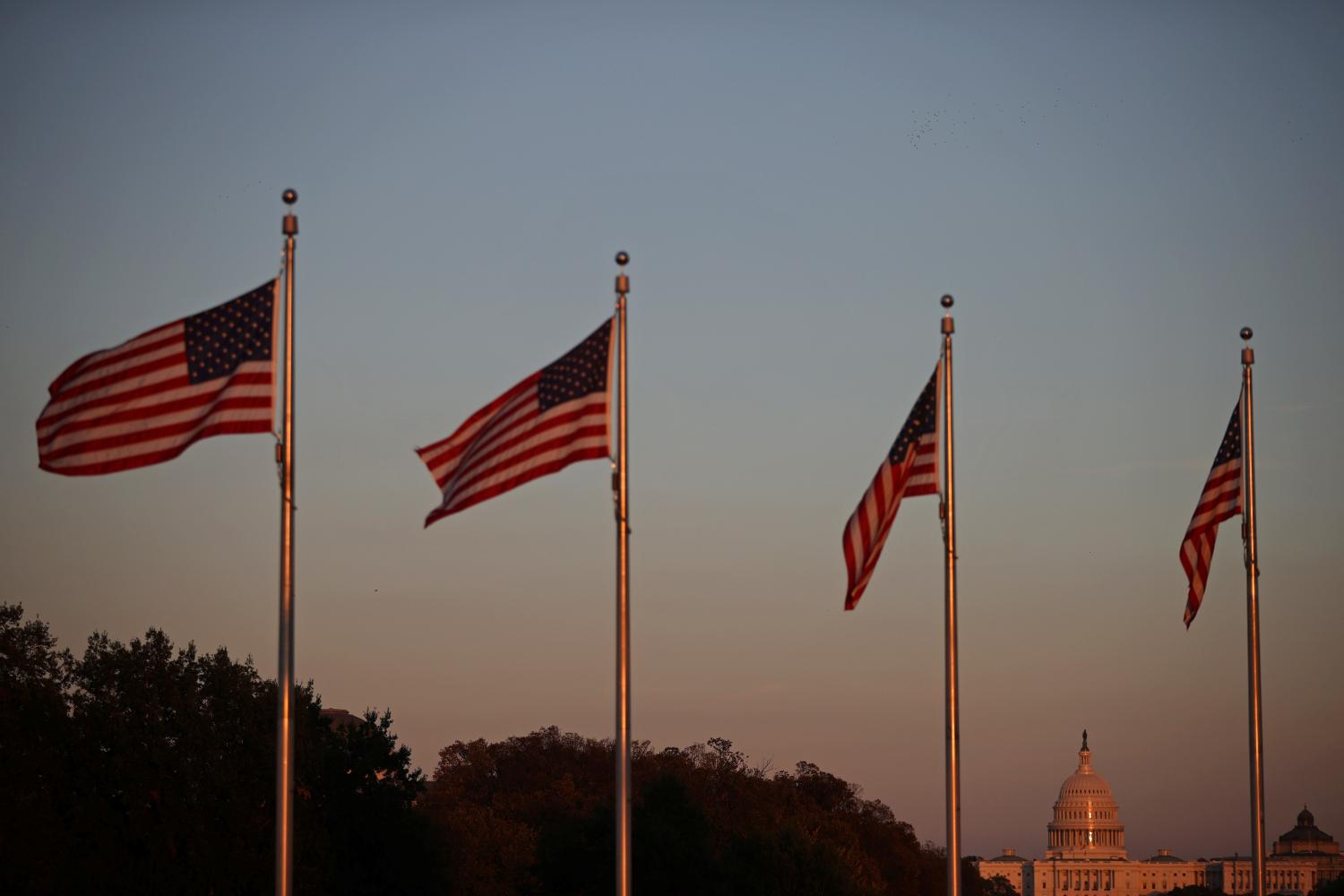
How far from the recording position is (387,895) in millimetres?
64125

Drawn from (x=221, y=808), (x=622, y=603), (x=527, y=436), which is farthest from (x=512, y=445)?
(x=221, y=808)

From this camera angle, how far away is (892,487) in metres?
30.3

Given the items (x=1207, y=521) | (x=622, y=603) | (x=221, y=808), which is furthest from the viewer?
(x=221, y=808)

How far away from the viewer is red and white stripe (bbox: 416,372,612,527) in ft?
90.6

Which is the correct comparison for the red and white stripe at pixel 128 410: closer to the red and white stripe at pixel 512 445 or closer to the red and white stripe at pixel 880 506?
the red and white stripe at pixel 512 445

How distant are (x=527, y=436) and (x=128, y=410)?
17.7 feet

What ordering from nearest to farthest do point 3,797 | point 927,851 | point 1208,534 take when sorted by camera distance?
point 1208,534 → point 3,797 → point 927,851

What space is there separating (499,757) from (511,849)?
86.8 feet

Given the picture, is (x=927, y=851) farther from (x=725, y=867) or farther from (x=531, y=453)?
(x=531, y=453)

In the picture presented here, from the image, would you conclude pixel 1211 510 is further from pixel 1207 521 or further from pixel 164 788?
pixel 164 788

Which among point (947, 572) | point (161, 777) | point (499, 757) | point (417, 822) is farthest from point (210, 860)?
point (499, 757)

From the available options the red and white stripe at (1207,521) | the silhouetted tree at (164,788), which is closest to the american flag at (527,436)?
the red and white stripe at (1207,521)

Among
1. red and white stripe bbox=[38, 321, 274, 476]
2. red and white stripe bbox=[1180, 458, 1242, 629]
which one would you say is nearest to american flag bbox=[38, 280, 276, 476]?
red and white stripe bbox=[38, 321, 274, 476]

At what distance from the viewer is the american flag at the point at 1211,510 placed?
34.6 metres
